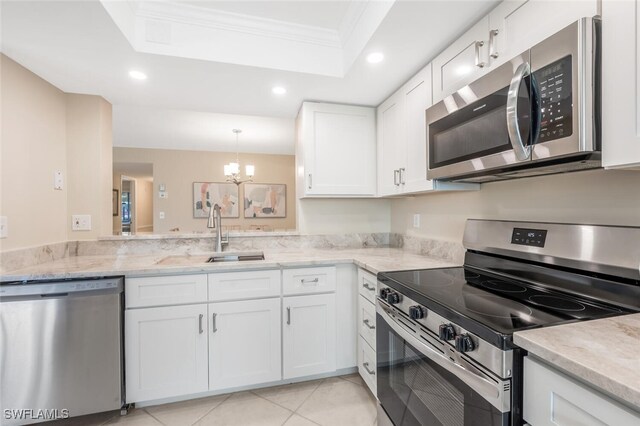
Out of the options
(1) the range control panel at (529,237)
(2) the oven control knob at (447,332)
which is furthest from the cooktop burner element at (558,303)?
(2) the oven control knob at (447,332)

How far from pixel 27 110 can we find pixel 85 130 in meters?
0.41

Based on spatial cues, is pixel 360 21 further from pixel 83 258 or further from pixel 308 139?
pixel 83 258

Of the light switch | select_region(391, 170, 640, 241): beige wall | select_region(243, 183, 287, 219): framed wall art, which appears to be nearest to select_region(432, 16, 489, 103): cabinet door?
select_region(391, 170, 640, 241): beige wall

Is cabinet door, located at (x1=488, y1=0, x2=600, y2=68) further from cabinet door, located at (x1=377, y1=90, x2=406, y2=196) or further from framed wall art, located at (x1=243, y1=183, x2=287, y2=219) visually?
framed wall art, located at (x1=243, y1=183, x2=287, y2=219)

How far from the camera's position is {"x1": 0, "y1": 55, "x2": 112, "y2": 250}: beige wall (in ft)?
5.50

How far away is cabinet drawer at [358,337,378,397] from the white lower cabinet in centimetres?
109

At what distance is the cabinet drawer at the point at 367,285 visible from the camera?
1.74m

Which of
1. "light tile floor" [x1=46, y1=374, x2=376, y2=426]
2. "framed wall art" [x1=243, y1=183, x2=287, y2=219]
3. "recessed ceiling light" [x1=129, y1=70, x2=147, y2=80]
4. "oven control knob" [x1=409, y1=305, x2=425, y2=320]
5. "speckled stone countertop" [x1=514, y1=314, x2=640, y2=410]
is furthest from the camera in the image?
"framed wall art" [x1=243, y1=183, x2=287, y2=219]

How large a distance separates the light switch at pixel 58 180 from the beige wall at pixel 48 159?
Result: 3cm

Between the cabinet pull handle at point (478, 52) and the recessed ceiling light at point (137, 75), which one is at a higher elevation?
the recessed ceiling light at point (137, 75)

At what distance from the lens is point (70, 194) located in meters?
2.20

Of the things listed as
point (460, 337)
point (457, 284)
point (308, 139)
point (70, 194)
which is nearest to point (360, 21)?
point (308, 139)

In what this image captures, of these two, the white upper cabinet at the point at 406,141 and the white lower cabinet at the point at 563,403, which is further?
the white upper cabinet at the point at 406,141

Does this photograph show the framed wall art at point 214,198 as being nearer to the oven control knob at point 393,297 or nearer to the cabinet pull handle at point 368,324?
the cabinet pull handle at point 368,324
